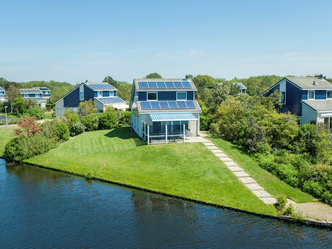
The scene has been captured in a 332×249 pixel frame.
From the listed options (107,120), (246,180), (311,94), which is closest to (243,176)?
(246,180)

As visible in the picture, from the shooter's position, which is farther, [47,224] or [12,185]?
[12,185]

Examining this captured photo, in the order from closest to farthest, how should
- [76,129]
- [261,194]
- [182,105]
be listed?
[261,194]
[182,105]
[76,129]

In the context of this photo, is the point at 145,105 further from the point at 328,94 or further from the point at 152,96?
the point at 328,94

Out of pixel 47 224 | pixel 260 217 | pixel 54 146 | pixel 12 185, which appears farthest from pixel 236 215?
pixel 54 146

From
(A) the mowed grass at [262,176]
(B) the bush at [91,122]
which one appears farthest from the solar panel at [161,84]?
(B) the bush at [91,122]

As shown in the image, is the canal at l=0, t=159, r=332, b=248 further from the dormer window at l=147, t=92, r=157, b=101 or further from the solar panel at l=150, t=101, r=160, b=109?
the dormer window at l=147, t=92, r=157, b=101

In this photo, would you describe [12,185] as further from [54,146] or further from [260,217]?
[260,217]

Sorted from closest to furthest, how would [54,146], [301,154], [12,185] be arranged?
[12,185] → [301,154] → [54,146]
